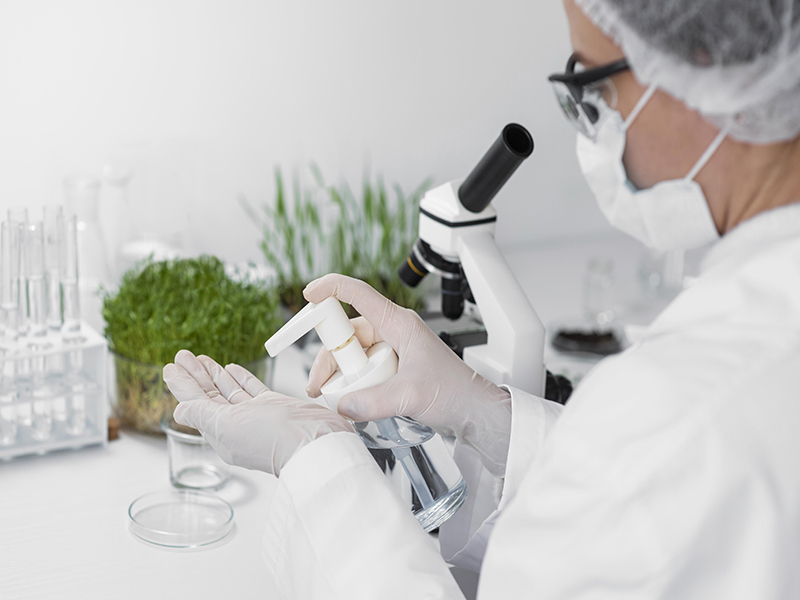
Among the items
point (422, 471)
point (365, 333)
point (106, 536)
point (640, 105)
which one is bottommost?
point (106, 536)

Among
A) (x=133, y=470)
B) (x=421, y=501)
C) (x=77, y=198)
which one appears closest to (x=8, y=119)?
(x=77, y=198)

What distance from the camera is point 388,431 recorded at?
868mm

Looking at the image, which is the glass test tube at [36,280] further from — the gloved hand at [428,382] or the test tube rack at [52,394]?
the gloved hand at [428,382]

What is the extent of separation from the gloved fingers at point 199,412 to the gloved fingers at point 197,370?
0.21 ft

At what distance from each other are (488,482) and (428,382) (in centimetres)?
15

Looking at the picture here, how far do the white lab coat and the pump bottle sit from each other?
22cm

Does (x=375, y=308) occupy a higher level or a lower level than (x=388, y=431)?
higher

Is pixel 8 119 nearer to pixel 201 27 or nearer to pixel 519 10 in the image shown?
pixel 201 27

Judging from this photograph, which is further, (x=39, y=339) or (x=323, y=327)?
(x=39, y=339)

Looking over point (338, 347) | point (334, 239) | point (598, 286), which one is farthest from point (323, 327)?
point (598, 286)

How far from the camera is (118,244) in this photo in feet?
4.75

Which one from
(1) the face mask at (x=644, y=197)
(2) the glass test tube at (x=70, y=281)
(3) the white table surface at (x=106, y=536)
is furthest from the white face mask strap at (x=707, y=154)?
(2) the glass test tube at (x=70, y=281)

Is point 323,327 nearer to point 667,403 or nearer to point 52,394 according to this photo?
point 667,403

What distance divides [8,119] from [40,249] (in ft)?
1.50
